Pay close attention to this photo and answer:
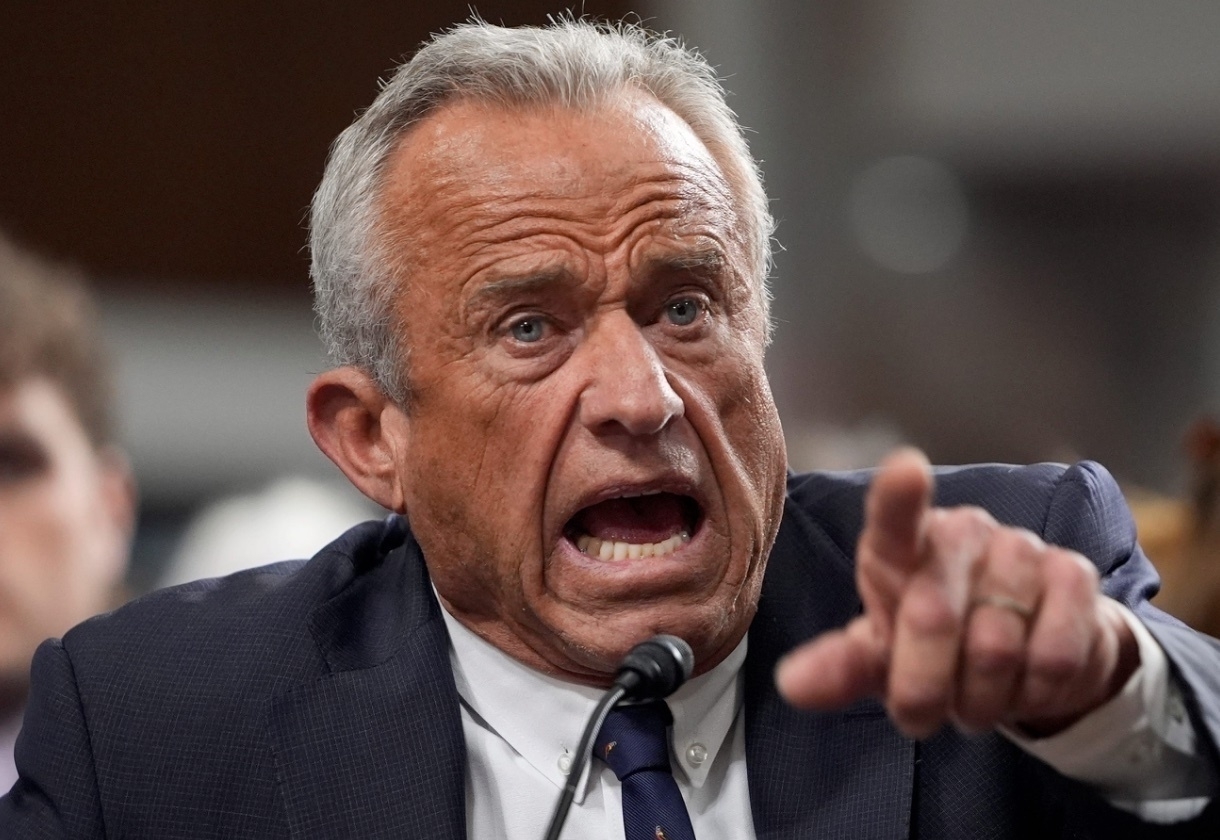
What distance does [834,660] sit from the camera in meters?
1.18

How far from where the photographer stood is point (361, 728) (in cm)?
191

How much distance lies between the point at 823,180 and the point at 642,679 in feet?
11.5

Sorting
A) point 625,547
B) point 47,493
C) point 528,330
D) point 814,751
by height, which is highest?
point 528,330

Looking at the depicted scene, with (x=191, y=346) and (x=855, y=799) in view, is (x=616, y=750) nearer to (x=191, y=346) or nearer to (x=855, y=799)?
(x=855, y=799)

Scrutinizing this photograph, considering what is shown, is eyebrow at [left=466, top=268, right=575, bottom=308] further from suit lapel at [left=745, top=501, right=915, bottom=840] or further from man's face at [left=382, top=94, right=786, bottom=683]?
suit lapel at [left=745, top=501, right=915, bottom=840]

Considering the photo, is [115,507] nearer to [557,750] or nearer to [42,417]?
[42,417]

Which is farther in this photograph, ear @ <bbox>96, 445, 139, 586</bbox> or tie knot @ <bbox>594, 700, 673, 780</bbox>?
ear @ <bbox>96, 445, 139, 586</bbox>

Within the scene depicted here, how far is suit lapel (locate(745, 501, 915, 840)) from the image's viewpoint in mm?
1807

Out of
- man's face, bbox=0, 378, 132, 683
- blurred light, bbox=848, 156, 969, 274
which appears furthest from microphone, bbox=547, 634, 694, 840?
blurred light, bbox=848, 156, 969, 274

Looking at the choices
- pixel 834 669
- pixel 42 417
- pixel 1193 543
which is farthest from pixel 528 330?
pixel 42 417

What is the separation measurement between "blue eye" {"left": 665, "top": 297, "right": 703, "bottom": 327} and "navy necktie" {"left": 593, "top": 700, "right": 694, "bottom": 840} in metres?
0.50

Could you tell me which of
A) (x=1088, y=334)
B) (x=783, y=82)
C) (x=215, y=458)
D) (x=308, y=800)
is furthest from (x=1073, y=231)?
(x=308, y=800)

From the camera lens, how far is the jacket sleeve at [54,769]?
1862mm

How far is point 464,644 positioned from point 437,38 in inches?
36.0
